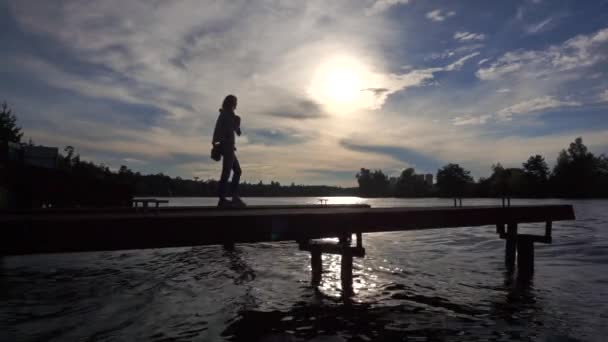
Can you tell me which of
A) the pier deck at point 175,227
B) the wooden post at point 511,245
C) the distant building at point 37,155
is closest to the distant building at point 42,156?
the distant building at point 37,155

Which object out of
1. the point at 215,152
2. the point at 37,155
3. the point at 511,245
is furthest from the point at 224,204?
the point at 37,155

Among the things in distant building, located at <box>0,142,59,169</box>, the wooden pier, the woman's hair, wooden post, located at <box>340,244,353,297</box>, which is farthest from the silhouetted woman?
distant building, located at <box>0,142,59,169</box>

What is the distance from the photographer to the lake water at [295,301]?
7.61 metres

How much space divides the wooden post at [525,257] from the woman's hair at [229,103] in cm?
1154

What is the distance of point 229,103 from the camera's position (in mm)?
10367

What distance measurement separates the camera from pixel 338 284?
39.4ft

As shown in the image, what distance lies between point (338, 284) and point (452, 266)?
6.20 m

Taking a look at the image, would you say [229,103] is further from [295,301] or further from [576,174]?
[576,174]

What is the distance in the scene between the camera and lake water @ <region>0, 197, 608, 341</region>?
7609mm

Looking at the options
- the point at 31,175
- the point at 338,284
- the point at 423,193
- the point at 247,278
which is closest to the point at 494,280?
the point at 338,284

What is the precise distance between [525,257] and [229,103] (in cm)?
1187

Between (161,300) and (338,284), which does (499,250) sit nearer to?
(338,284)

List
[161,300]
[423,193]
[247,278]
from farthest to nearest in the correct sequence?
[423,193], [247,278], [161,300]

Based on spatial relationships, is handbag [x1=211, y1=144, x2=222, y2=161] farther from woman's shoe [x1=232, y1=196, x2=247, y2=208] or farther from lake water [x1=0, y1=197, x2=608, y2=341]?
lake water [x1=0, y1=197, x2=608, y2=341]
